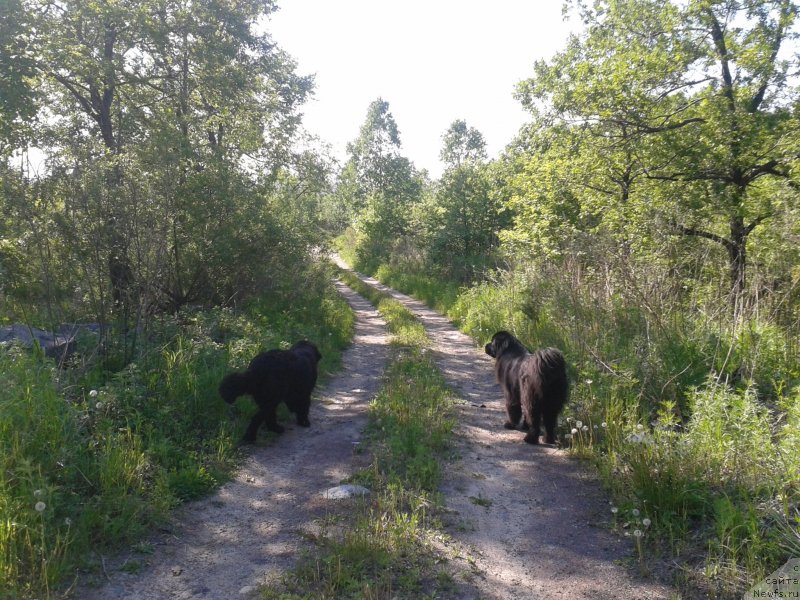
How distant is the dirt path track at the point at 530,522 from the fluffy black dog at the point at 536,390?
243 millimetres

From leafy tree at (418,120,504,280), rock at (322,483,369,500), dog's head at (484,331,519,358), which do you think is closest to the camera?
rock at (322,483,369,500)

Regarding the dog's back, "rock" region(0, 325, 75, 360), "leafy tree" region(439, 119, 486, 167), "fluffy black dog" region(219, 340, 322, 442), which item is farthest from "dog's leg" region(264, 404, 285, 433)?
"leafy tree" region(439, 119, 486, 167)

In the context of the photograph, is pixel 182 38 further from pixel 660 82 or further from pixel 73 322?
pixel 660 82

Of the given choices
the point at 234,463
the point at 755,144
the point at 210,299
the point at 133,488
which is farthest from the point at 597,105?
the point at 133,488

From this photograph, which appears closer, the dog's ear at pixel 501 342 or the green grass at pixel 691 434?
the green grass at pixel 691 434

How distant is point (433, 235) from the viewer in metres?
21.7

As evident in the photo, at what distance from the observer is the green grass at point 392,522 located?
3439mm

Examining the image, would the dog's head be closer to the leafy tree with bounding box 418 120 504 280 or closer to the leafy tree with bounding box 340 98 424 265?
the leafy tree with bounding box 418 120 504 280

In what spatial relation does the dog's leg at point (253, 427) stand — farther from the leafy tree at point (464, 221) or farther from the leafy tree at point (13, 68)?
the leafy tree at point (464, 221)

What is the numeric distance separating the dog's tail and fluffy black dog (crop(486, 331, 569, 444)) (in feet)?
10.7

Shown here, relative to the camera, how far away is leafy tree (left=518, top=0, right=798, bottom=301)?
939 centimetres

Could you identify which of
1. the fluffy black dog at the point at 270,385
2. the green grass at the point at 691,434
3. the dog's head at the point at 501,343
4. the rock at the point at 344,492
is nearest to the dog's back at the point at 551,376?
the green grass at the point at 691,434

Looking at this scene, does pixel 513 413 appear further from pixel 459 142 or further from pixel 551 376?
pixel 459 142

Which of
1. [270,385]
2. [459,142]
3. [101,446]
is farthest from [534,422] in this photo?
[459,142]
